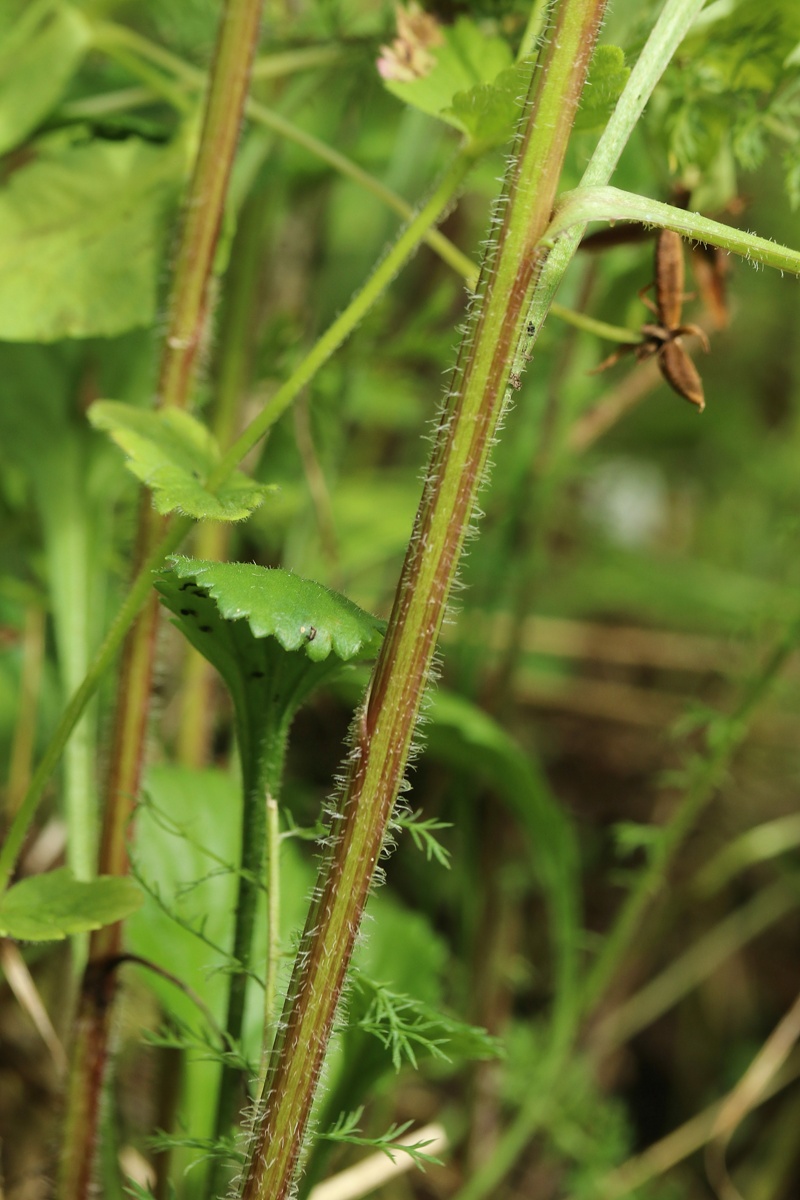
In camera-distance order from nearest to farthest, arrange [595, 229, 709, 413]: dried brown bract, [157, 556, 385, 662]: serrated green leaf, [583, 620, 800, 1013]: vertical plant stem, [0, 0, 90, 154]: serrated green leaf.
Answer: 1. [157, 556, 385, 662]: serrated green leaf
2. [595, 229, 709, 413]: dried brown bract
3. [0, 0, 90, 154]: serrated green leaf
4. [583, 620, 800, 1013]: vertical plant stem

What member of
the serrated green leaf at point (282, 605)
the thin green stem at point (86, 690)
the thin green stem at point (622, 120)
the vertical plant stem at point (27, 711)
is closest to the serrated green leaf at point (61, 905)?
the thin green stem at point (86, 690)

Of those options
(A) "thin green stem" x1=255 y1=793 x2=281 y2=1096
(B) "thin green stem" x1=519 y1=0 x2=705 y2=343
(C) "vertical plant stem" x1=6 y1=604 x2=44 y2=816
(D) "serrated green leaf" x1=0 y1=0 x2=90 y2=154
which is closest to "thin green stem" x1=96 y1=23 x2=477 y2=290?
(D) "serrated green leaf" x1=0 y1=0 x2=90 y2=154

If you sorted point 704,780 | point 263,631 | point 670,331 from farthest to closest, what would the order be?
point 704,780 → point 670,331 → point 263,631

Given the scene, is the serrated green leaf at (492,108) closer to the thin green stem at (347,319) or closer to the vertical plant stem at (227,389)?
the thin green stem at (347,319)

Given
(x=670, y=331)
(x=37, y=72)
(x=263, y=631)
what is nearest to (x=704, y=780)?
(x=670, y=331)

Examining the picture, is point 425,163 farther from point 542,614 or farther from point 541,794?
point 542,614

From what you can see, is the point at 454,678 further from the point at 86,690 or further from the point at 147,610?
the point at 86,690

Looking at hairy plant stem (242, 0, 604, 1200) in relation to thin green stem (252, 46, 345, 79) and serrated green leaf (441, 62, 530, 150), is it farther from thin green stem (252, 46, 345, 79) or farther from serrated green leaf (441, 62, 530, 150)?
thin green stem (252, 46, 345, 79)
